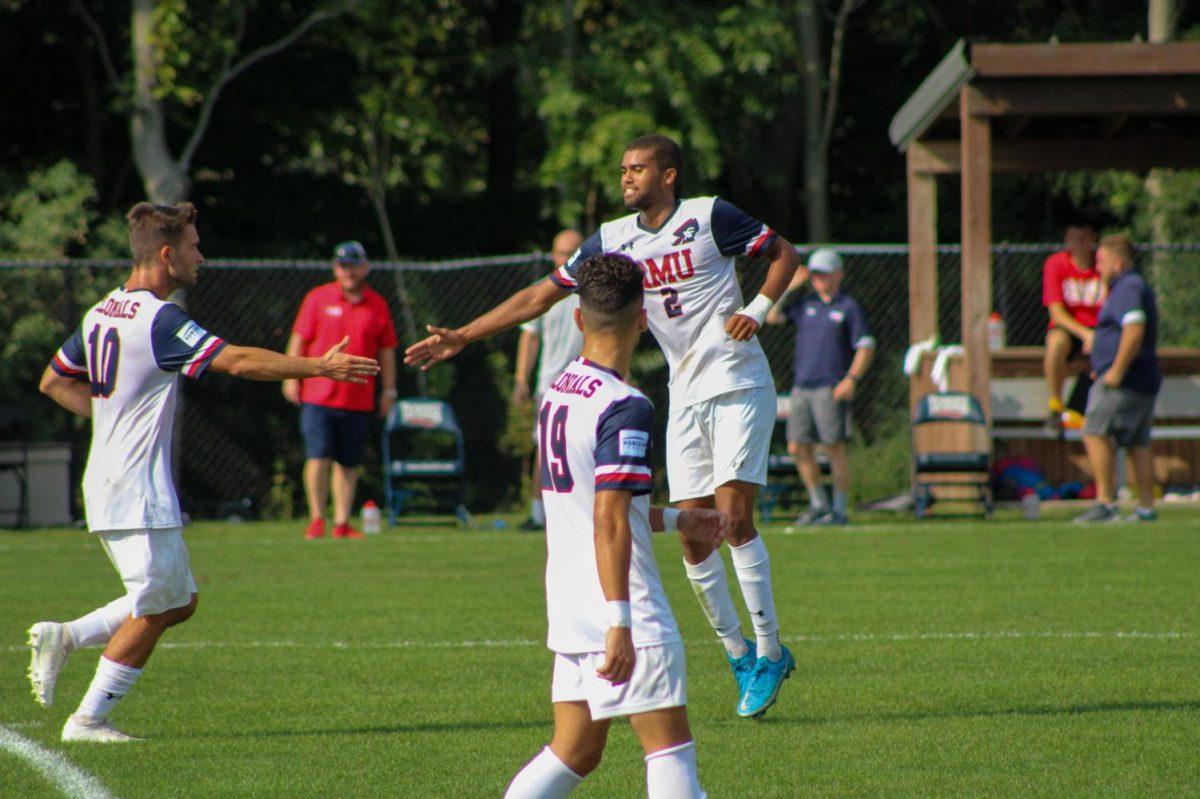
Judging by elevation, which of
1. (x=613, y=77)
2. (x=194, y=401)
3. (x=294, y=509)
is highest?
(x=613, y=77)

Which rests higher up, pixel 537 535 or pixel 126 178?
pixel 126 178

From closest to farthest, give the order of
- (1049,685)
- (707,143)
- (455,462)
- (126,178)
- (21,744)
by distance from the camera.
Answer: (21,744), (1049,685), (455,462), (707,143), (126,178)

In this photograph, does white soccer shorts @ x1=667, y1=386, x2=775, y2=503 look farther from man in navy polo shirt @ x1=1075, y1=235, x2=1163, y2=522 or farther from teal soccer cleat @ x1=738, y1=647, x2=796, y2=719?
man in navy polo shirt @ x1=1075, y1=235, x2=1163, y2=522

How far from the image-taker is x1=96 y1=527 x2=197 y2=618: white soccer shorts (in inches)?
245

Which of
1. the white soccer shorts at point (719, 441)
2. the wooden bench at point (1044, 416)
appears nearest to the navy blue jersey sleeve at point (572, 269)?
the white soccer shorts at point (719, 441)

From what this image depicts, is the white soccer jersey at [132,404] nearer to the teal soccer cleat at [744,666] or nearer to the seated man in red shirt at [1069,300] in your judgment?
the teal soccer cleat at [744,666]

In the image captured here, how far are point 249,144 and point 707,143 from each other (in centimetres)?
698

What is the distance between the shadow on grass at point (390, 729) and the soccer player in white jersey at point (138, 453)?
1.25ft

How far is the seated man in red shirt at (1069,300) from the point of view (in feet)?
52.2

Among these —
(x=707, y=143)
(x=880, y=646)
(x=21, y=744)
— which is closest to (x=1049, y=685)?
(x=880, y=646)

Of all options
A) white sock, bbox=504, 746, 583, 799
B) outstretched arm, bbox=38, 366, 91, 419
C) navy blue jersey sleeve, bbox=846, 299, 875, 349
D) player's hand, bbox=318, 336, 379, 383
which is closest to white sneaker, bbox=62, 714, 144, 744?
outstretched arm, bbox=38, 366, 91, 419

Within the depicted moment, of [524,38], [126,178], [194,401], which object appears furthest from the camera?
[524,38]

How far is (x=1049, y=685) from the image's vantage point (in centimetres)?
709

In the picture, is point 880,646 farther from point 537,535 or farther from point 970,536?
point 537,535
